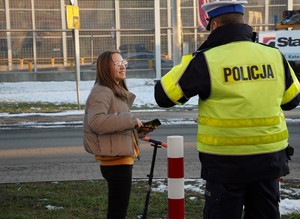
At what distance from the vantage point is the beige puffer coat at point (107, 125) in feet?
12.8

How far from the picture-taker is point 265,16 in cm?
3331

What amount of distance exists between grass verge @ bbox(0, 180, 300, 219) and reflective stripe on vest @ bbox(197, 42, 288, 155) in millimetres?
2522

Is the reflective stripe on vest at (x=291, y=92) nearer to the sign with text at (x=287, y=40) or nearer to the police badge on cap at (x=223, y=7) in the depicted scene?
the police badge on cap at (x=223, y=7)

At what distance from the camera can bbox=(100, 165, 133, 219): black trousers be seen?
13.1 ft

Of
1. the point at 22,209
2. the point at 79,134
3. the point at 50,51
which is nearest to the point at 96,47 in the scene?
the point at 50,51

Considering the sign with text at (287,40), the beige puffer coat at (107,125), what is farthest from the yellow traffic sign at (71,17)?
the beige puffer coat at (107,125)

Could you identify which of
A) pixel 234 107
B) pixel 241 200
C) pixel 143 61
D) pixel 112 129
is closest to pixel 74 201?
pixel 112 129

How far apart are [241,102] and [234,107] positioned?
48 mm

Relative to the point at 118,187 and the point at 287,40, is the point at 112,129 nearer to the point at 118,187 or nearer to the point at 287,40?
the point at 118,187

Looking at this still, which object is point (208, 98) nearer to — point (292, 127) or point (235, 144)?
point (235, 144)

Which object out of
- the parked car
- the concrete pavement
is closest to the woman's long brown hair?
the concrete pavement

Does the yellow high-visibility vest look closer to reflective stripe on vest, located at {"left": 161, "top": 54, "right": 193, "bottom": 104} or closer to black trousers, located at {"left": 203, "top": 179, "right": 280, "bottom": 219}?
reflective stripe on vest, located at {"left": 161, "top": 54, "right": 193, "bottom": 104}

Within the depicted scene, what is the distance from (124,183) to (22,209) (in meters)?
2.03

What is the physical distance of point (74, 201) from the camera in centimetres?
575
